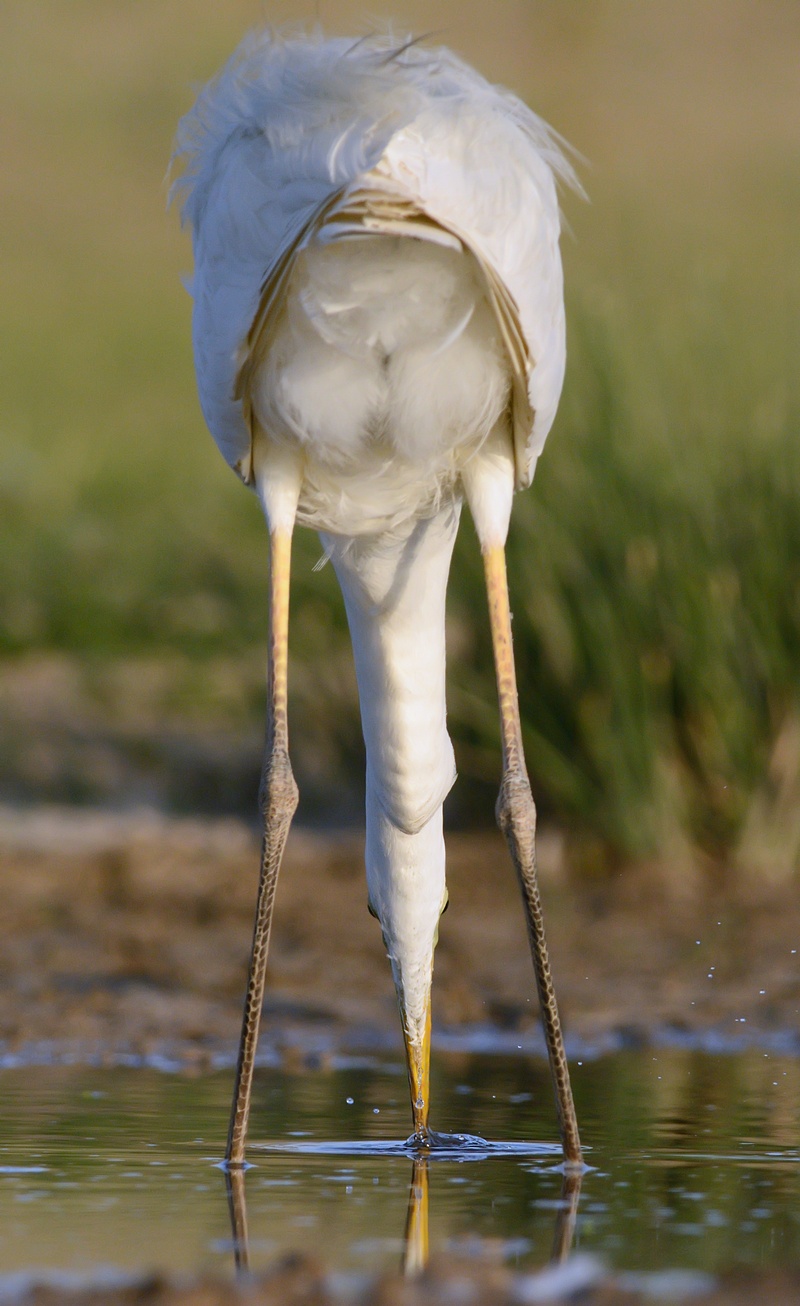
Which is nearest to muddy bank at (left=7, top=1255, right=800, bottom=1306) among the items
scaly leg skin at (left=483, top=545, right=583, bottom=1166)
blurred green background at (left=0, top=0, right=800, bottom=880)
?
scaly leg skin at (left=483, top=545, right=583, bottom=1166)

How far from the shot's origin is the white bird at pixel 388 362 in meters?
3.73

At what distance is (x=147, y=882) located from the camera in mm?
7352

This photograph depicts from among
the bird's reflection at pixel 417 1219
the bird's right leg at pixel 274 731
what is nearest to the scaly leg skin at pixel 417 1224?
the bird's reflection at pixel 417 1219

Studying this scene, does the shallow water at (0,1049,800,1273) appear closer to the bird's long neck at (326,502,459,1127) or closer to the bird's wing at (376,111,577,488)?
the bird's long neck at (326,502,459,1127)

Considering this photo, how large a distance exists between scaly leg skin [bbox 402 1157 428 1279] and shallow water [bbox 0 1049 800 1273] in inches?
0.4

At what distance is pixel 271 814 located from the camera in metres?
4.59

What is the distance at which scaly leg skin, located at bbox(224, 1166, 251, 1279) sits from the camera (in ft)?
10.3

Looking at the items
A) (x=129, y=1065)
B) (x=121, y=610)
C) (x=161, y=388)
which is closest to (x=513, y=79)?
(x=161, y=388)

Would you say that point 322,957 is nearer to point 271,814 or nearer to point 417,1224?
point 271,814

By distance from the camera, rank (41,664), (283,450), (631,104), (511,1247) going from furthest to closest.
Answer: (631,104)
(41,664)
(283,450)
(511,1247)

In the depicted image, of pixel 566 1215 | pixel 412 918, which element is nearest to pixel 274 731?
pixel 412 918

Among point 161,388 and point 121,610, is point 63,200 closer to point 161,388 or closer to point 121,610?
point 161,388

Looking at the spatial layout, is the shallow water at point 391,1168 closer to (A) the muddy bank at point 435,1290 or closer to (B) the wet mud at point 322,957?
(A) the muddy bank at point 435,1290

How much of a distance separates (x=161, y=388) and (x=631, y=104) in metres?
17.7
